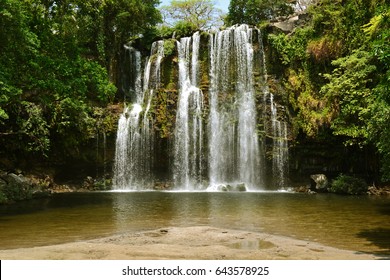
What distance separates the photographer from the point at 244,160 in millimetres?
26172

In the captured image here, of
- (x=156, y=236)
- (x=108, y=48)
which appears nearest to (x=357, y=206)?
(x=156, y=236)

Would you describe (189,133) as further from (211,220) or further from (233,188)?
(211,220)

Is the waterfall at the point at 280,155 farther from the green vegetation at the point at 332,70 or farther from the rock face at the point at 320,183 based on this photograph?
the rock face at the point at 320,183

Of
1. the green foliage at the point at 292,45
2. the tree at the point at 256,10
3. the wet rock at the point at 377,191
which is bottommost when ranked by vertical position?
the wet rock at the point at 377,191

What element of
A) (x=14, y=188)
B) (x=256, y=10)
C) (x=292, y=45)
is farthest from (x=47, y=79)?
(x=256, y=10)

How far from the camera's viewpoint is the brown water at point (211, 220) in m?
8.62

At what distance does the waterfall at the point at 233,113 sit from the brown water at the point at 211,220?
1026cm

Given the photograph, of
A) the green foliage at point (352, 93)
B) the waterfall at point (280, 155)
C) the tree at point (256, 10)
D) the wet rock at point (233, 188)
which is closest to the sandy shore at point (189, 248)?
the green foliage at point (352, 93)

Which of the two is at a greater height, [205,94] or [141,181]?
[205,94]

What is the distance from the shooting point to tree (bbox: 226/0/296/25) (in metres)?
34.8

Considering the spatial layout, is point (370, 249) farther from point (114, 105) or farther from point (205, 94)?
point (114, 105)

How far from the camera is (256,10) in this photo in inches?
1382

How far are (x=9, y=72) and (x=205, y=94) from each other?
16.3 meters

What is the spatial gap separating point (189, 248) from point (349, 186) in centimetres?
1592
